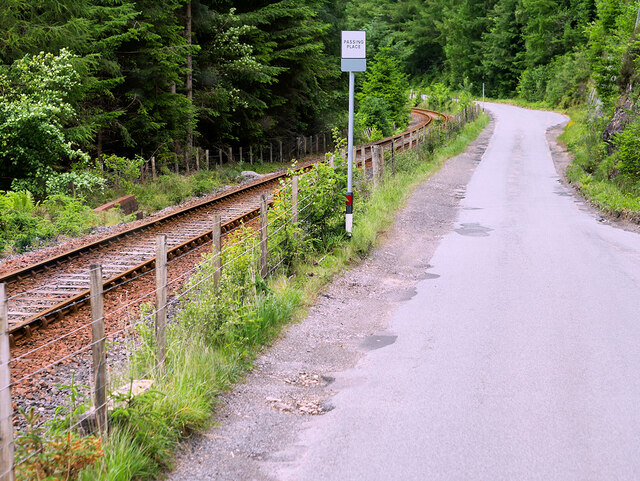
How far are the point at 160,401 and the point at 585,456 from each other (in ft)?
11.4

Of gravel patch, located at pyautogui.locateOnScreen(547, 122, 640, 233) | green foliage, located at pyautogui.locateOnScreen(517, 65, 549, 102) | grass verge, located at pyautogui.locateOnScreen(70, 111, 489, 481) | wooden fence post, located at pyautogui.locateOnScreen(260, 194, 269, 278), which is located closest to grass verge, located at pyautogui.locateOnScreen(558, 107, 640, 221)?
gravel patch, located at pyautogui.locateOnScreen(547, 122, 640, 233)

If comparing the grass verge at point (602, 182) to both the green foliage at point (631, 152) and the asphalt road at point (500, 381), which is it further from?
the asphalt road at point (500, 381)

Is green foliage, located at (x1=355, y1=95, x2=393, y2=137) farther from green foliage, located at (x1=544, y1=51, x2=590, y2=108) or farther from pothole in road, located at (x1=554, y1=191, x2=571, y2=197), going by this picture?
green foliage, located at (x1=544, y1=51, x2=590, y2=108)

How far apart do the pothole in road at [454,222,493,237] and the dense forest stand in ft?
22.7

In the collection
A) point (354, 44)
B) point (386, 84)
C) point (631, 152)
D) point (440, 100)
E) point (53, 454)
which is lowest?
point (53, 454)

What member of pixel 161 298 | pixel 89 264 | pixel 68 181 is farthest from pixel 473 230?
pixel 161 298

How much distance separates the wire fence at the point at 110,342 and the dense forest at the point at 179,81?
755cm

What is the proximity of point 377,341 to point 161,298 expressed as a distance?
3.26m

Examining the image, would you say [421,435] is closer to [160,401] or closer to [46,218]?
[160,401]

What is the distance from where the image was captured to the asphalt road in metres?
5.32

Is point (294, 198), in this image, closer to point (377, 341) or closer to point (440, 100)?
point (377, 341)

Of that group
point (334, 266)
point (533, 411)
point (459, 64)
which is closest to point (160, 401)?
point (533, 411)

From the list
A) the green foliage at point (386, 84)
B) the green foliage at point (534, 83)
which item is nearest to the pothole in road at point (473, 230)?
the green foliage at point (386, 84)

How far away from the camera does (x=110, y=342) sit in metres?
7.88
